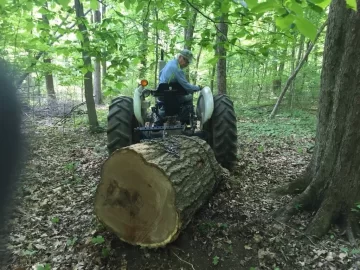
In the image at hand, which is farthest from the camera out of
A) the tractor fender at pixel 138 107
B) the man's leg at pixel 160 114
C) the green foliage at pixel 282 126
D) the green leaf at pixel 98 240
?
the green foliage at pixel 282 126

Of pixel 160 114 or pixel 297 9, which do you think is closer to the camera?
pixel 297 9

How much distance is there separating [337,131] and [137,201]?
191 cm

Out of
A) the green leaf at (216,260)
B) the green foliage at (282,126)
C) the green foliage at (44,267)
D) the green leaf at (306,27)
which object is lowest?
the green foliage at (44,267)

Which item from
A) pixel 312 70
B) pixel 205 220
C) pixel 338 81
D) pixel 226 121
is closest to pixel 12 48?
pixel 226 121

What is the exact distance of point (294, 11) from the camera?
4.92 ft

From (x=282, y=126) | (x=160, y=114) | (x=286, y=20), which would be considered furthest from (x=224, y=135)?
(x=282, y=126)

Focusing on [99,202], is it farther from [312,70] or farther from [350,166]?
[312,70]

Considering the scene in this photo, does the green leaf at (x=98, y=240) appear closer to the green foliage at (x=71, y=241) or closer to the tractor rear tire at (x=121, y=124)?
the green foliage at (x=71, y=241)

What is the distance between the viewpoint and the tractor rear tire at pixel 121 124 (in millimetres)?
4664

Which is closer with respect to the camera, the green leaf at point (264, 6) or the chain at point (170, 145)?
the green leaf at point (264, 6)

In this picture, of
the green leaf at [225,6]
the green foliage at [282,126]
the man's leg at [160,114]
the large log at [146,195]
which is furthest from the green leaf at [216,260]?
the green foliage at [282,126]

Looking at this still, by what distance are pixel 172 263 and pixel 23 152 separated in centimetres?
197

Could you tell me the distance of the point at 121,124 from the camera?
4711 millimetres

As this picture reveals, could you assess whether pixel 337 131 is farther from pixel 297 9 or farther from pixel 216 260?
pixel 297 9
